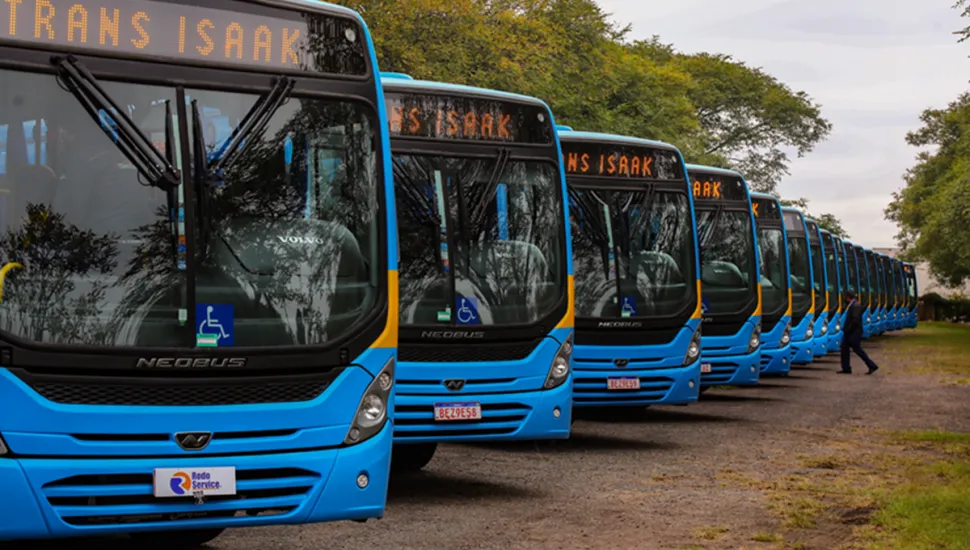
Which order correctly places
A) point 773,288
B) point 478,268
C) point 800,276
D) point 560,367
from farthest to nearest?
point 800,276, point 773,288, point 560,367, point 478,268

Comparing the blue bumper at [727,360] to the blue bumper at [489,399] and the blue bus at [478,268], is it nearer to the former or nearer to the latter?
the blue bus at [478,268]

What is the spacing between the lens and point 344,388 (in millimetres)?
7516

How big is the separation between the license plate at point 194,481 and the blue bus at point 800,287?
918 inches

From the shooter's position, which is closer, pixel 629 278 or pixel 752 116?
pixel 629 278

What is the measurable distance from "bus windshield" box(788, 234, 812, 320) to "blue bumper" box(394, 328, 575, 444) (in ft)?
60.8

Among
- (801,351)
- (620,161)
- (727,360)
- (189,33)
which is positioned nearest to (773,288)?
(727,360)

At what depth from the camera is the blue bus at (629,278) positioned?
15109 millimetres

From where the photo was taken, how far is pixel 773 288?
24656mm

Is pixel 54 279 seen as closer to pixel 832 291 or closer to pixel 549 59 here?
pixel 549 59

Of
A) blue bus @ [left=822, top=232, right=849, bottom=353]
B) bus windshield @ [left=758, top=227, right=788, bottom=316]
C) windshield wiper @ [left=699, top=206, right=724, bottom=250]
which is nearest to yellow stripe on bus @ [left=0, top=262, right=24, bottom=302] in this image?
windshield wiper @ [left=699, top=206, right=724, bottom=250]

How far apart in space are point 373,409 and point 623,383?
7.70 m

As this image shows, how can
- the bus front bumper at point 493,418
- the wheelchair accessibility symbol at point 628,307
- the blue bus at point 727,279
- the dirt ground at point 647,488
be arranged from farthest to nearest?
the blue bus at point 727,279 < the wheelchair accessibility symbol at point 628,307 < the bus front bumper at point 493,418 < the dirt ground at point 647,488

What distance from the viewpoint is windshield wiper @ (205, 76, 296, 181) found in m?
7.32

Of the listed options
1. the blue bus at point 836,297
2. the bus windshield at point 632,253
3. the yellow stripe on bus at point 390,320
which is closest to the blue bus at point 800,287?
the blue bus at point 836,297
